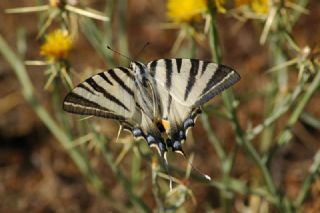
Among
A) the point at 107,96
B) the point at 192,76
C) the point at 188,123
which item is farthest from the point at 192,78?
the point at 107,96

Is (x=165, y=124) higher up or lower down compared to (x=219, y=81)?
lower down

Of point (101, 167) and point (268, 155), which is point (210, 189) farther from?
point (268, 155)

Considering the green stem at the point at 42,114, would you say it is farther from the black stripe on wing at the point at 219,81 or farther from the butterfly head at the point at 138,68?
the black stripe on wing at the point at 219,81

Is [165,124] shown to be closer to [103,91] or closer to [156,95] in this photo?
[156,95]

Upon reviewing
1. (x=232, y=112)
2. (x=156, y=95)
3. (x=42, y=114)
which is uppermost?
(x=156, y=95)

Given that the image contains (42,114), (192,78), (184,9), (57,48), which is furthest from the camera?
(42,114)

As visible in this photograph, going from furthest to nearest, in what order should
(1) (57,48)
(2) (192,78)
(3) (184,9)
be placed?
(3) (184,9), (1) (57,48), (2) (192,78)

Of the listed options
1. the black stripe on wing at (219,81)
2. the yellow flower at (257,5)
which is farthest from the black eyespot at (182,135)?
the yellow flower at (257,5)

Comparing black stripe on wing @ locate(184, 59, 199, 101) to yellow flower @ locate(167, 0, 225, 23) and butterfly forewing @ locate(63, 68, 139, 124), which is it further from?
yellow flower @ locate(167, 0, 225, 23)

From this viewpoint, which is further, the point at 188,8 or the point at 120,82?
the point at 188,8
